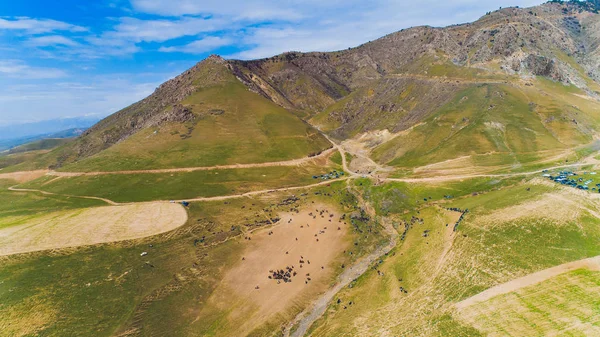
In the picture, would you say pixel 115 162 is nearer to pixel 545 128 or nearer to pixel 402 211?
pixel 402 211

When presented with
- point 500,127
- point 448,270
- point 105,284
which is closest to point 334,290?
point 448,270

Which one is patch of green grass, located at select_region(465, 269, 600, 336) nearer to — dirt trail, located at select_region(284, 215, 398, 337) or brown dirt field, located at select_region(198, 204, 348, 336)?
dirt trail, located at select_region(284, 215, 398, 337)

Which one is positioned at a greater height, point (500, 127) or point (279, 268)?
point (500, 127)

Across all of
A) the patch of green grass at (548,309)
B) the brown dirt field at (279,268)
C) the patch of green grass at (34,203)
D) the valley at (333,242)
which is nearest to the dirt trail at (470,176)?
the valley at (333,242)

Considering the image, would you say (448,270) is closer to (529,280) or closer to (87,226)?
(529,280)

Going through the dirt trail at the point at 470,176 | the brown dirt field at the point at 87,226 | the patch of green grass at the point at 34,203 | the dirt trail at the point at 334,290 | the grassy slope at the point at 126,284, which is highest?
the patch of green grass at the point at 34,203

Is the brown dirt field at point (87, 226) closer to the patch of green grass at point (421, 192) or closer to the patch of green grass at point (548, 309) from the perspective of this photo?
the patch of green grass at point (421, 192)
